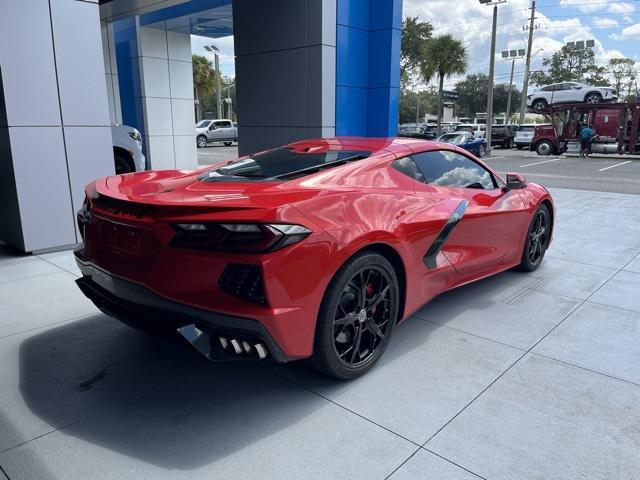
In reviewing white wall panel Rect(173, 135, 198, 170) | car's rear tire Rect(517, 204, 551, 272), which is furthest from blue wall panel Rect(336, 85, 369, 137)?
white wall panel Rect(173, 135, 198, 170)

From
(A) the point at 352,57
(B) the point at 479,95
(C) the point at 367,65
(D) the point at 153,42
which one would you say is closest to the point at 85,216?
(A) the point at 352,57

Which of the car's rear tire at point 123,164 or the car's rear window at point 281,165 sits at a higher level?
the car's rear window at point 281,165

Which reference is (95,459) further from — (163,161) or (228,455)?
(163,161)

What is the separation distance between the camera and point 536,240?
5.18m

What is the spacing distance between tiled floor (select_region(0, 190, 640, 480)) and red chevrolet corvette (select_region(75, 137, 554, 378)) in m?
0.37

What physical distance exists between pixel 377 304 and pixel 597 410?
4.36ft

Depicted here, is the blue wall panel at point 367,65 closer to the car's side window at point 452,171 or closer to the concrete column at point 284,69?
the concrete column at point 284,69

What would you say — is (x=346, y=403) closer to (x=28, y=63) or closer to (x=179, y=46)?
(x=28, y=63)

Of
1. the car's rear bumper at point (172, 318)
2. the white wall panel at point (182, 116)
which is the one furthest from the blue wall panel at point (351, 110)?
the white wall panel at point (182, 116)

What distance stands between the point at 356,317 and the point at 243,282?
0.83 m

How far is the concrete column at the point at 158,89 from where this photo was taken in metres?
15.5

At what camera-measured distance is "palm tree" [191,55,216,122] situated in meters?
50.5

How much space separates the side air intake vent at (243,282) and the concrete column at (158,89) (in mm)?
13787

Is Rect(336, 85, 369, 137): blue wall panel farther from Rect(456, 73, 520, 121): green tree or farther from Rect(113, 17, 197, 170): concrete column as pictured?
Rect(456, 73, 520, 121): green tree
